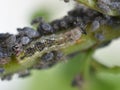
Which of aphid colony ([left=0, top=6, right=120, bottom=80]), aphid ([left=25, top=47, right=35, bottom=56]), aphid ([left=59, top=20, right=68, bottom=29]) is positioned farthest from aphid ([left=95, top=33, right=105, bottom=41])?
aphid ([left=25, top=47, right=35, bottom=56])

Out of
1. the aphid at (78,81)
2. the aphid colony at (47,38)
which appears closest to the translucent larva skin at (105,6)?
the aphid colony at (47,38)

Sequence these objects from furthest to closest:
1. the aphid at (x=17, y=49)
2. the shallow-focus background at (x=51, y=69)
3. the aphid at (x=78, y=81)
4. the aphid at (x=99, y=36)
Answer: the shallow-focus background at (x=51, y=69)
the aphid at (x=78, y=81)
the aphid at (x=99, y=36)
the aphid at (x=17, y=49)

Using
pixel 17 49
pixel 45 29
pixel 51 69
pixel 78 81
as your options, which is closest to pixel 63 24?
pixel 45 29

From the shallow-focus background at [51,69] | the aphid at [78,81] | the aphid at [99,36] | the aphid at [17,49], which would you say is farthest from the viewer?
the shallow-focus background at [51,69]

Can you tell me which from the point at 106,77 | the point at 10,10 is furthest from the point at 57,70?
the point at 10,10

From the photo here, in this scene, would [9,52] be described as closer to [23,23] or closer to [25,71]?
[25,71]

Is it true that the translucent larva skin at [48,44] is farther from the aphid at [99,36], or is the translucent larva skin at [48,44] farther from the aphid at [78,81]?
the aphid at [78,81]
